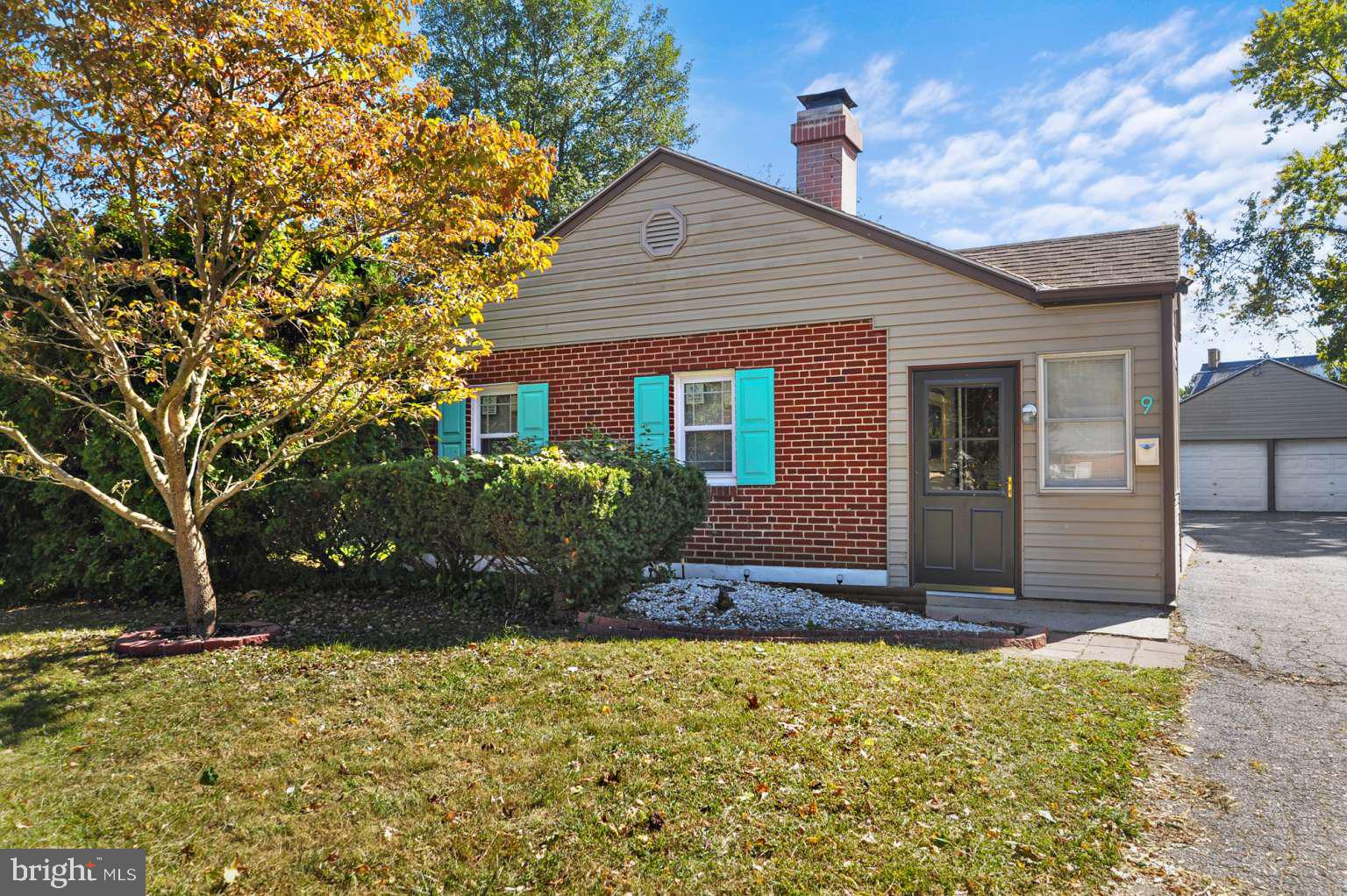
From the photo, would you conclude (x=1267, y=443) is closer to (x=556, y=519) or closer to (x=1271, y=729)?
(x=1271, y=729)

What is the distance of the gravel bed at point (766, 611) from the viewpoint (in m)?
6.60

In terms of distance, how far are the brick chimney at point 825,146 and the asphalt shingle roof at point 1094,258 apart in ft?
5.91

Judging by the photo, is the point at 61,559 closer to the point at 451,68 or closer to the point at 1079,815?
the point at 1079,815

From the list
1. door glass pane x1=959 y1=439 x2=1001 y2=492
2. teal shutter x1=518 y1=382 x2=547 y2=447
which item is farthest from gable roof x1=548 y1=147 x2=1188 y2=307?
teal shutter x1=518 y1=382 x2=547 y2=447

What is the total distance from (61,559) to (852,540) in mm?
7784

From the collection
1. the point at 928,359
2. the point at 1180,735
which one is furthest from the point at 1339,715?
the point at 928,359

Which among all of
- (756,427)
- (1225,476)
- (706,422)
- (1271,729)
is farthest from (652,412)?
(1225,476)

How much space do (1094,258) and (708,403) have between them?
448 cm

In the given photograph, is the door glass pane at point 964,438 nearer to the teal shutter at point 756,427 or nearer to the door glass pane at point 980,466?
the door glass pane at point 980,466

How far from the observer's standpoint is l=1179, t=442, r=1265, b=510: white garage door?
2508cm

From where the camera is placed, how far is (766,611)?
7016mm

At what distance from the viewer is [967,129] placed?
12773 millimetres

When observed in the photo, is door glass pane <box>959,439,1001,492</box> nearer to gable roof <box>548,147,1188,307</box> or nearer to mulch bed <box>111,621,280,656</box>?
gable roof <box>548,147,1188,307</box>

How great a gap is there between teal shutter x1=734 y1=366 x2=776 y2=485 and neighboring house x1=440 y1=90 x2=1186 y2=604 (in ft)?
0.07
